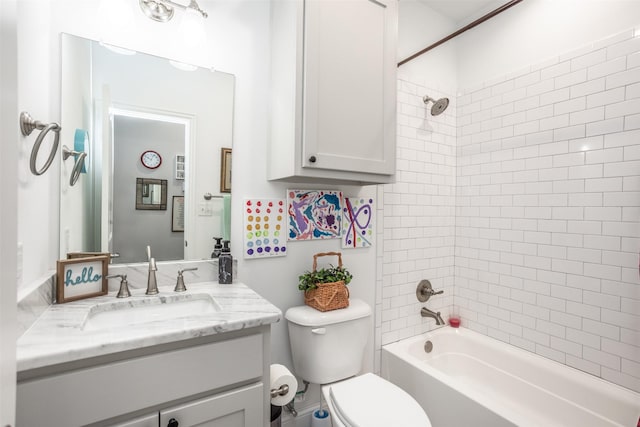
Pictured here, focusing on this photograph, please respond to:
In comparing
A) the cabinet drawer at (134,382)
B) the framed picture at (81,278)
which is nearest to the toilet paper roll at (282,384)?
the cabinet drawer at (134,382)

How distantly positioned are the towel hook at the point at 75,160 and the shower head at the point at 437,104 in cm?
195

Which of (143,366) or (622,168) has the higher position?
(622,168)

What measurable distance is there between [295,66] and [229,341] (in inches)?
44.4

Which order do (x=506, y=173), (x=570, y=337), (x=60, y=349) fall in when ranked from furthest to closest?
(x=506, y=173) < (x=570, y=337) < (x=60, y=349)

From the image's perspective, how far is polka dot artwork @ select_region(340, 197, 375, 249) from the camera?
6.29 ft

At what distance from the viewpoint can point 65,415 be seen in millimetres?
809

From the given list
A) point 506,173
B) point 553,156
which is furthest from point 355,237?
point 553,156

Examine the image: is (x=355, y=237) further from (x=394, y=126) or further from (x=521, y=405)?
(x=521, y=405)

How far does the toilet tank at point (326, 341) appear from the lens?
1559mm

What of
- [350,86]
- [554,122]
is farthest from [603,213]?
[350,86]

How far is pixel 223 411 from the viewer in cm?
102

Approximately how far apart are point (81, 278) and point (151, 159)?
1.82 ft

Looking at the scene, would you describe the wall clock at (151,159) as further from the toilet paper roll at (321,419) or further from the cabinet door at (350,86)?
the toilet paper roll at (321,419)

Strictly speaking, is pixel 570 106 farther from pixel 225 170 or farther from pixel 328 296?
pixel 225 170
